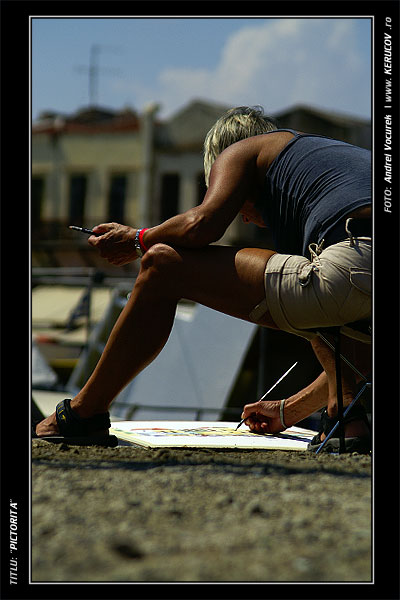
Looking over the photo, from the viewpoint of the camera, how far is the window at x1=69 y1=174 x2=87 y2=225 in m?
29.0

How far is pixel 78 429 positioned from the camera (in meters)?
2.84

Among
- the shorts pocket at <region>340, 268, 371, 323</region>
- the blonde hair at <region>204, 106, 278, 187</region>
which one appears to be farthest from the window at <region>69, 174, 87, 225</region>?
the shorts pocket at <region>340, 268, 371, 323</region>

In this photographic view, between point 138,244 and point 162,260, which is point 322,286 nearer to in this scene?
point 162,260

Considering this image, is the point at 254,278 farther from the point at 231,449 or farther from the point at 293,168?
the point at 231,449

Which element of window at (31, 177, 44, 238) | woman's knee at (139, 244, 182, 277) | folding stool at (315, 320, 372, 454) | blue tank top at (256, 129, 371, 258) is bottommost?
folding stool at (315, 320, 372, 454)

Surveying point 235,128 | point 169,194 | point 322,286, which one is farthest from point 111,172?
point 322,286

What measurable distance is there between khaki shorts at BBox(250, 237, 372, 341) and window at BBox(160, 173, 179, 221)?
25.1m

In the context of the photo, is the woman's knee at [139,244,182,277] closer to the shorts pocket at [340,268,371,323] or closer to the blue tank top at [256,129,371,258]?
the blue tank top at [256,129,371,258]

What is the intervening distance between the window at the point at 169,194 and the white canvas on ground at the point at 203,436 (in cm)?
2424

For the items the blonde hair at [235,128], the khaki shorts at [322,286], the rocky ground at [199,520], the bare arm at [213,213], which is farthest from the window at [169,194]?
the rocky ground at [199,520]

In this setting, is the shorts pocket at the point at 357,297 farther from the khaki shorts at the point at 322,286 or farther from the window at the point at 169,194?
the window at the point at 169,194

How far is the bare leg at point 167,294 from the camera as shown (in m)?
2.71

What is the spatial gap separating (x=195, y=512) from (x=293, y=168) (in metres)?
1.42

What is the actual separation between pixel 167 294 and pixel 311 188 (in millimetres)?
631
